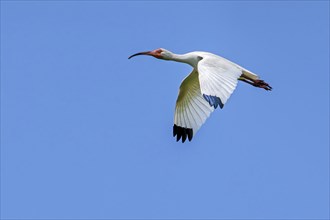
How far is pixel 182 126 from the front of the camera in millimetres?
30359

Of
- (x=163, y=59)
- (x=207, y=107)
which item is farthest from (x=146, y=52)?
(x=207, y=107)

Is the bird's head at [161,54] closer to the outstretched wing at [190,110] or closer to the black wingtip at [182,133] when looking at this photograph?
the outstretched wing at [190,110]

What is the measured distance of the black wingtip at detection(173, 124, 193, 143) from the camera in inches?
1189

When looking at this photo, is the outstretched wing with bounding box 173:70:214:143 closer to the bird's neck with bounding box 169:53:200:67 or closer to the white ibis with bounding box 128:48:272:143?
the white ibis with bounding box 128:48:272:143

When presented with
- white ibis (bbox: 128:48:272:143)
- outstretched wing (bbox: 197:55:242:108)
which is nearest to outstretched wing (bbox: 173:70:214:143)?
white ibis (bbox: 128:48:272:143)

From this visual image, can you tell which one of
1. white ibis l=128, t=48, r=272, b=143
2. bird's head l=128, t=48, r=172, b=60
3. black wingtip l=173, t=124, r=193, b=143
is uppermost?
bird's head l=128, t=48, r=172, b=60

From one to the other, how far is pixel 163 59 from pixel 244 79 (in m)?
2.78

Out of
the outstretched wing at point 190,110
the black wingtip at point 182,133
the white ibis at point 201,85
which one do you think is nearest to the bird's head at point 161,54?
the white ibis at point 201,85

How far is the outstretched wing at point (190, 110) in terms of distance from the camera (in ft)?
98.7

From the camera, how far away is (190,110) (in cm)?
3027

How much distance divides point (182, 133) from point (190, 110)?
30.2 inches

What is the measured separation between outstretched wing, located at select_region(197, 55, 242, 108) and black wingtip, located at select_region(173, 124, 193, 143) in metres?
3.52

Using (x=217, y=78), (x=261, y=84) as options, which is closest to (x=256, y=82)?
(x=261, y=84)

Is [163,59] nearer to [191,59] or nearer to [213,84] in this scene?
[191,59]
